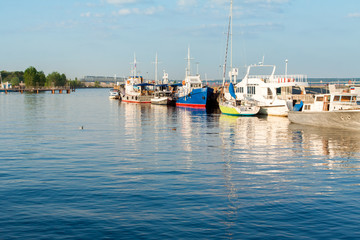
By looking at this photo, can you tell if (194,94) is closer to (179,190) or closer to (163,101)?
(163,101)

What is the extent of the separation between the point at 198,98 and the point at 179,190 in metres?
78.7

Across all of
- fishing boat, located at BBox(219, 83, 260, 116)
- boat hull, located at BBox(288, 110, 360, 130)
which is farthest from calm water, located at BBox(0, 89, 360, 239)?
fishing boat, located at BBox(219, 83, 260, 116)

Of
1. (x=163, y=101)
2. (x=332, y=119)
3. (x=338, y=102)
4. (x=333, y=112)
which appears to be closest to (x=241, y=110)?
(x=338, y=102)

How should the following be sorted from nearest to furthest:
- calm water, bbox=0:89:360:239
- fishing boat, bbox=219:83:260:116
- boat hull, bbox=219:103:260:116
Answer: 1. calm water, bbox=0:89:360:239
2. boat hull, bbox=219:103:260:116
3. fishing boat, bbox=219:83:260:116

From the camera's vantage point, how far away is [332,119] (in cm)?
4769

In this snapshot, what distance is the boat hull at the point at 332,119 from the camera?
44938mm

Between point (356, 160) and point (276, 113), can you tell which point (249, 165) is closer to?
point (356, 160)

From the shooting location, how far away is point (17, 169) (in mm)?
24359

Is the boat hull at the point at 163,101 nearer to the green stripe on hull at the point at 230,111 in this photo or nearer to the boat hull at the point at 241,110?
the green stripe on hull at the point at 230,111

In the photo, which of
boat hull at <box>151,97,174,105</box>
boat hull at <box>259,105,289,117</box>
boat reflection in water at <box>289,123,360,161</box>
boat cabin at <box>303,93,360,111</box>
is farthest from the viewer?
boat hull at <box>151,97,174,105</box>

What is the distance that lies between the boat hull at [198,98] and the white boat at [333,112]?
4286 cm

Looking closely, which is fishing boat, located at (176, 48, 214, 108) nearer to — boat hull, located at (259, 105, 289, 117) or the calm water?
boat hull, located at (259, 105, 289, 117)

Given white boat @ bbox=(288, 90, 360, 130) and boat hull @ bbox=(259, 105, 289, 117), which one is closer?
white boat @ bbox=(288, 90, 360, 130)

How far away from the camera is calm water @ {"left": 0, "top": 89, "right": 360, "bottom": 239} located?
14.2 metres
